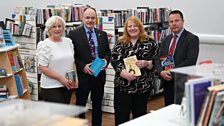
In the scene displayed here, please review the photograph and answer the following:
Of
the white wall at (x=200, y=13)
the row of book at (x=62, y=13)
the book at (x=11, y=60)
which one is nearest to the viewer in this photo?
the book at (x=11, y=60)

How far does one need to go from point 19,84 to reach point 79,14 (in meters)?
2.94

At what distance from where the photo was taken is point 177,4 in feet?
26.2

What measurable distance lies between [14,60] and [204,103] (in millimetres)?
3285

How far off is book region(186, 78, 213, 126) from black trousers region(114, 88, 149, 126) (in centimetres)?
183

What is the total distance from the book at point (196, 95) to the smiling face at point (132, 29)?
6.07ft

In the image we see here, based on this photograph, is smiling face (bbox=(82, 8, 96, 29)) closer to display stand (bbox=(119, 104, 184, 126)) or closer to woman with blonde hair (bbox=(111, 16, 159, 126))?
woman with blonde hair (bbox=(111, 16, 159, 126))

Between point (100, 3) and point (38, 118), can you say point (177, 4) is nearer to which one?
point (100, 3)

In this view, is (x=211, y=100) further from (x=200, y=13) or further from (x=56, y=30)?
(x=200, y=13)

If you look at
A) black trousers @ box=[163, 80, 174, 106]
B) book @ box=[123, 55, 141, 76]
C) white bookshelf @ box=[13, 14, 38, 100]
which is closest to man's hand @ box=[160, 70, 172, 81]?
black trousers @ box=[163, 80, 174, 106]

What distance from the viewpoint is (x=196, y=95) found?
7.04 ft

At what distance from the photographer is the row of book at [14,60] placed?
4.77 meters

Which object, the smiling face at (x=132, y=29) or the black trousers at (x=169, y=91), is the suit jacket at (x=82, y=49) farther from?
the black trousers at (x=169, y=91)

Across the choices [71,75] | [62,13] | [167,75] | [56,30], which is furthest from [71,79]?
[62,13]

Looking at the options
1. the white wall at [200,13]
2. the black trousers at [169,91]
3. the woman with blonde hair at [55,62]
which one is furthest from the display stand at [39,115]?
the white wall at [200,13]
